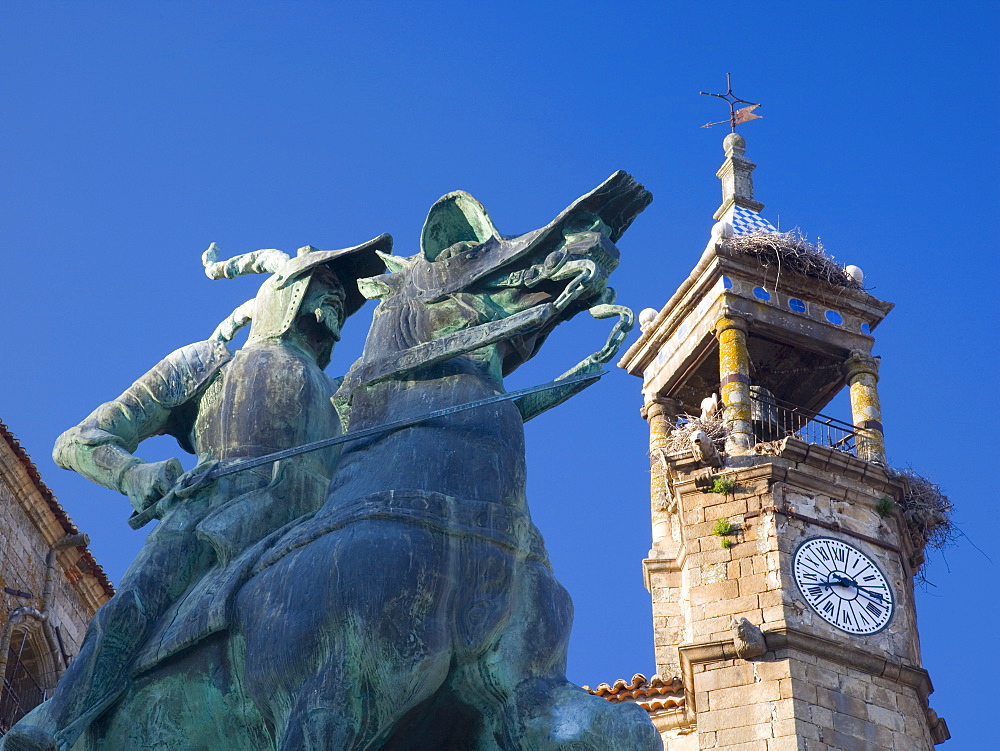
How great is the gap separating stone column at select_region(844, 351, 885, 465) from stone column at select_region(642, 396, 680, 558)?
3.21 metres

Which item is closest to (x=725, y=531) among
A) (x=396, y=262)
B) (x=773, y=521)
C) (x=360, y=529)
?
(x=773, y=521)

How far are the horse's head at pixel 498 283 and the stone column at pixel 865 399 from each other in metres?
28.9

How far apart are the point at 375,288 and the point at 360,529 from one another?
1.37m

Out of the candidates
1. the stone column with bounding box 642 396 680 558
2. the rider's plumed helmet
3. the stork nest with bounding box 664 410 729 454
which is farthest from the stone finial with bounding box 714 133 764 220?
the rider's plumed helmet

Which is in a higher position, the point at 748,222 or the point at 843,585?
the point at 748,222

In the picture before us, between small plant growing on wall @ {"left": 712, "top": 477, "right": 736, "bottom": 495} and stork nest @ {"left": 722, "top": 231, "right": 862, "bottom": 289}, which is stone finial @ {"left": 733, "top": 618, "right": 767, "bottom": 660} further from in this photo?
stork nest @ {"left": 722, "top": 231, "right": 862, "bottom": 289}

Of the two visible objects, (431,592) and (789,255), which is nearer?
(431,592)

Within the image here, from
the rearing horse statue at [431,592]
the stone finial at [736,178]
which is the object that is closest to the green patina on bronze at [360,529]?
the rearing horse statue at [431,592]

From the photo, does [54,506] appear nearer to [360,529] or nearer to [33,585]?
[33,585]

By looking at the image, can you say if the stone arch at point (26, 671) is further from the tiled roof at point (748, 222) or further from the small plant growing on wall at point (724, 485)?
the tiled roof at point (748, 222)

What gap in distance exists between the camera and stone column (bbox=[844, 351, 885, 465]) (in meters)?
36.0

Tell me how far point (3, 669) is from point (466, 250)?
14.4 m

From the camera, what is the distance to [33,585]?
22312 mm

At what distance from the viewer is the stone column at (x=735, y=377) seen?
3494 cm
